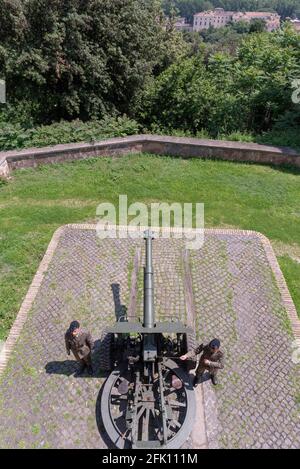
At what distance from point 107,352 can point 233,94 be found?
38.7 ft

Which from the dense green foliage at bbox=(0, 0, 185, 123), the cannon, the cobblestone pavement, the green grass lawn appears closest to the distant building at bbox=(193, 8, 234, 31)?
the dense green foliage at bbox=(0, 0, 185, 123)

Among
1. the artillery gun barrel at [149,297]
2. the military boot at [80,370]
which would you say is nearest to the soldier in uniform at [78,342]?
the military boot at [80,370]

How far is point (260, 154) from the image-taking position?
483 inches

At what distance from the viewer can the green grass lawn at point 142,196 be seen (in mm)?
9094

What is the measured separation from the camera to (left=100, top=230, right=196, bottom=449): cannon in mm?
5270

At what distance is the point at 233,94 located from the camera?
48.0 ft

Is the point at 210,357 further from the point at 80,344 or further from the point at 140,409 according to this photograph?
the point at 80,344

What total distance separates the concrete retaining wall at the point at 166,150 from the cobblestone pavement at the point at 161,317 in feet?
11.7

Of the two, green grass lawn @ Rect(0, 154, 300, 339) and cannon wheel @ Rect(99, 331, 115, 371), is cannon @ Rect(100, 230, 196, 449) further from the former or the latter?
green grass lawn @ Rect(0, 154, 300, 339)

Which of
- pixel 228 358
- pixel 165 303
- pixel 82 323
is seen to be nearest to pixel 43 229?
pixel 82 323

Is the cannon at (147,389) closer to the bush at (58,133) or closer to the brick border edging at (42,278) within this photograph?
the brick border edging at (42,278)

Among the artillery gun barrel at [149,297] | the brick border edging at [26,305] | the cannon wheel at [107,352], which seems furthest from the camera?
the brick border edging at [26,305]
